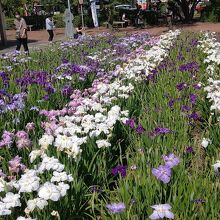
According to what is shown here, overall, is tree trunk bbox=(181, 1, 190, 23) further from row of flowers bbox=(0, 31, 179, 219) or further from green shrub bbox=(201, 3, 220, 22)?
row of flowers bbox=(0, 31, 179, 219)

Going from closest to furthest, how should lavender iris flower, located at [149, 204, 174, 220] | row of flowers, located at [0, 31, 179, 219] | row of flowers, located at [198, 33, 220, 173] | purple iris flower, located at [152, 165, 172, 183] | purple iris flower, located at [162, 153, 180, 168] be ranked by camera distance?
lavender iris flower, located at [149, 204, 174, 220] < row of flowers, located at [0, 31, 179, 219] < purple iris flower, located at [152, 165, 172, 183] < purple iris flower, located at [162, 153, 180, 168] < row of flowers, located at [198, 33, 220, 173]

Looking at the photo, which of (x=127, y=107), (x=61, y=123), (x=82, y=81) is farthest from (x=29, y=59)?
(x=61, y=123)

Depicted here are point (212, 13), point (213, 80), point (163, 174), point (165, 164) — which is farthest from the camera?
point (212, 13)

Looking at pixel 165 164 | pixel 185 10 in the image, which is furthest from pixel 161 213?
pixel 185 10

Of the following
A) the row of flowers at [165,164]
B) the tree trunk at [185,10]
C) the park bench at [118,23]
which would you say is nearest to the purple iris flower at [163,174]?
the row of flowers at [165,164]

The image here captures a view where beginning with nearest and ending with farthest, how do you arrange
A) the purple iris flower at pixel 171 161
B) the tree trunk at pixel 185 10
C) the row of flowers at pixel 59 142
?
1. the row of flowers at pixel 59 142
2. the purple iris flower at pixel 171 161
3. the tree trunk at pixel 185 10

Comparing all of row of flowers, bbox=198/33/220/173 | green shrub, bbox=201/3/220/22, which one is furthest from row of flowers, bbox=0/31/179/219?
green shrub, bbox=201/3/220/22

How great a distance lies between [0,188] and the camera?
2.48 m

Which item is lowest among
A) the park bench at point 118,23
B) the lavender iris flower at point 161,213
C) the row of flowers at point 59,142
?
the park bench at point 118,23

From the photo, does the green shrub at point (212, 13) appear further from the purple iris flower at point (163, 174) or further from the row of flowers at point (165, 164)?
the purple iris flower at point (163, 174)

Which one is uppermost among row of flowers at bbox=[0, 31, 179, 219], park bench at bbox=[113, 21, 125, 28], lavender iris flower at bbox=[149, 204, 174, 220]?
row of flowers at bbox=[0, 31, 179, 219]

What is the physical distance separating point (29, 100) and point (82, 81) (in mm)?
1619

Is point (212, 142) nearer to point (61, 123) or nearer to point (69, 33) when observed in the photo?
point (61, 123)

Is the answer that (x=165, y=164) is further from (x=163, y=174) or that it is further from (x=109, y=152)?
(x=109, y=152)
